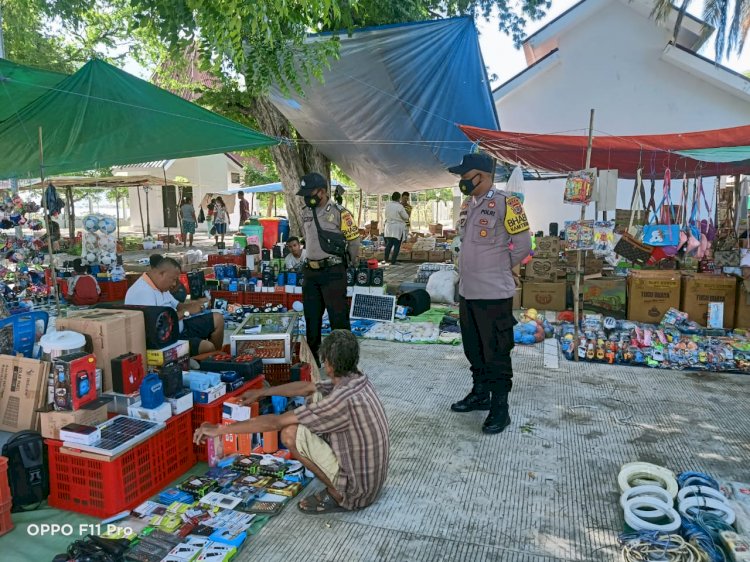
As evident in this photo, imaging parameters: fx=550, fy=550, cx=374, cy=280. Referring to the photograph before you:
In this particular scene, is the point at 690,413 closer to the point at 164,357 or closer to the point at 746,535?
the point at 746,535

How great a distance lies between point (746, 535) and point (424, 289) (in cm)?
597

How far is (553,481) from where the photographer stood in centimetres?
328

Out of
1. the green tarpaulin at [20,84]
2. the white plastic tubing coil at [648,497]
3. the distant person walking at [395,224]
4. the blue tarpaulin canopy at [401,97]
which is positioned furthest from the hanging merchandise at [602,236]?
the distant person walking at [395,224]

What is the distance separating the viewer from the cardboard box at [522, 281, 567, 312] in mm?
8070

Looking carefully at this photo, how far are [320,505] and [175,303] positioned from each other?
2708 millimetres

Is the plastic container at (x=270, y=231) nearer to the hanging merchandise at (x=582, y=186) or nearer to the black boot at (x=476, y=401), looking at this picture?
the hanging merchandise at (x=582, y=186)

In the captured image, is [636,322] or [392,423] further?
[636,322]

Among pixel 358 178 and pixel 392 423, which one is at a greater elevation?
pixel 358 178

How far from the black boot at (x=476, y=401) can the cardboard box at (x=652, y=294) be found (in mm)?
3829

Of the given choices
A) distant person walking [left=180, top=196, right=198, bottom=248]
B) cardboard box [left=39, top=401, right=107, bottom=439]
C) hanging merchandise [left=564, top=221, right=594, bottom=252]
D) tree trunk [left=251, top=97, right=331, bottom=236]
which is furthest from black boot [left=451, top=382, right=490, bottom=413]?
distant person walking [left=180, top=196, right=198, bottom=248]

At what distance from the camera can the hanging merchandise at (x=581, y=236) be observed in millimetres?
5582

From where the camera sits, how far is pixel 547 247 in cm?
807

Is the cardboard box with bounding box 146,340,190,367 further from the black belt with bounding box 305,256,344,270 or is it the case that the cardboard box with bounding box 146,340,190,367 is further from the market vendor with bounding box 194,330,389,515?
the black belt with bounding box 305,256,344,270

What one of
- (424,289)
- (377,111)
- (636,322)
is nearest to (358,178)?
(377,111)
